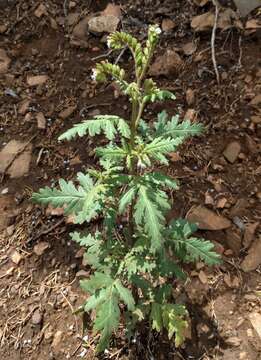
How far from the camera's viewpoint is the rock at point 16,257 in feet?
11.4

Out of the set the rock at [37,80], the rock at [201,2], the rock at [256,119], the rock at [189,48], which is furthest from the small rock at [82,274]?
the rock at [201,2]

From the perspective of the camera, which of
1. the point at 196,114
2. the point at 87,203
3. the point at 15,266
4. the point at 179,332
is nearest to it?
the point at 87,203

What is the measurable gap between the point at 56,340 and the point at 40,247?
0.70 meters

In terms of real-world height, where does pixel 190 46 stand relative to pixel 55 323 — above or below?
above

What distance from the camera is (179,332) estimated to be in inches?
105

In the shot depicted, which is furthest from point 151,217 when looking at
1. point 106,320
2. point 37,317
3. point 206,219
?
point 37,317

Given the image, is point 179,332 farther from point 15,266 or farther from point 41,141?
point 41,141

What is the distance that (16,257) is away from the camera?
3496 millimetres

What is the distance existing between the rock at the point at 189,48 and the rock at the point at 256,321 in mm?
2271

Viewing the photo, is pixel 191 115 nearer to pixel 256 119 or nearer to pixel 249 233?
pixel 256 119

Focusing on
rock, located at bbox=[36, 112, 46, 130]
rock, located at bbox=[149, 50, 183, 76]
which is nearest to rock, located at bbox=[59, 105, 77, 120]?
rock, located at bbox=[36, 112, 46, 130]

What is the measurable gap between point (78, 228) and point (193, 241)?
109 cm

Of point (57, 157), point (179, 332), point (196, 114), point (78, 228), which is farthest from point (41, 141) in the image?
point (179, 332)

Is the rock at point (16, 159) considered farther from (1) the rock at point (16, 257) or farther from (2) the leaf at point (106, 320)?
(2) the leaf at point (106, 320)
